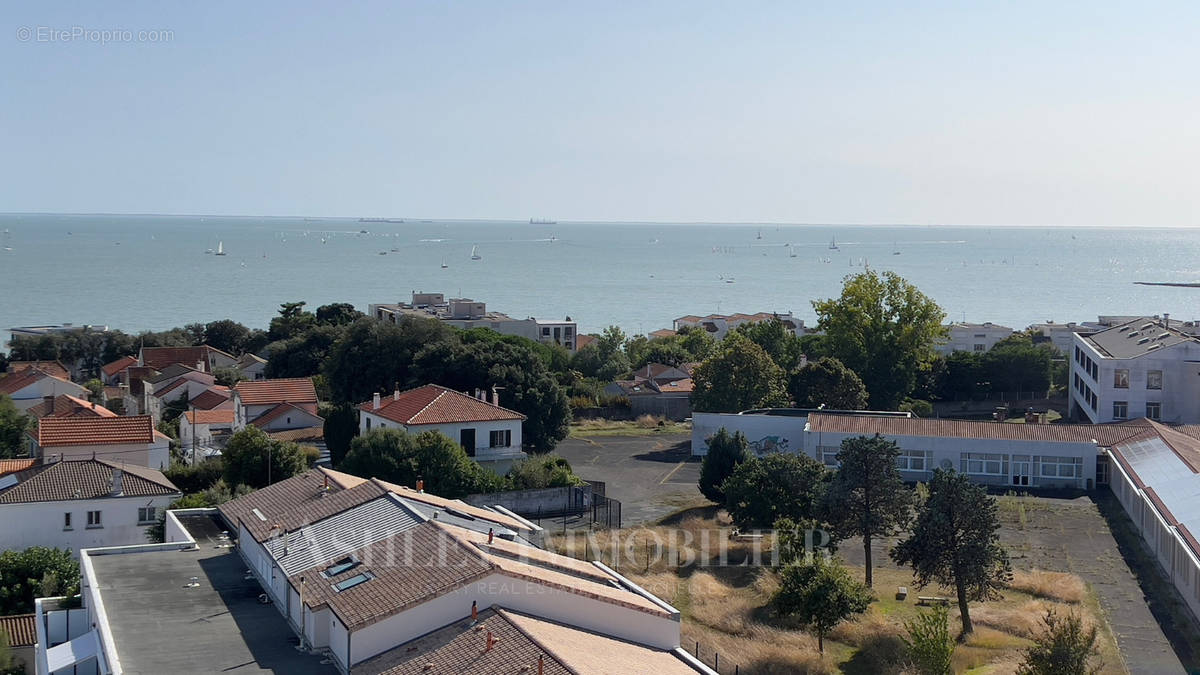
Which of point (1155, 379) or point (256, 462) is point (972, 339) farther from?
A: point (256, 462)

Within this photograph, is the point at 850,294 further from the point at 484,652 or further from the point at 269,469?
the point at 484,652

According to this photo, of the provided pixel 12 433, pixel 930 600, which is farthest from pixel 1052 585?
pixel 12 433

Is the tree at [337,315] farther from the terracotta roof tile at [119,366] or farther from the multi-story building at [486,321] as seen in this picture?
the terracotta roof tile at [119,366]

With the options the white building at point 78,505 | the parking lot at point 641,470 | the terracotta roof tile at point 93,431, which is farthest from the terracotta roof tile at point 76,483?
the parking lot at point 641,470

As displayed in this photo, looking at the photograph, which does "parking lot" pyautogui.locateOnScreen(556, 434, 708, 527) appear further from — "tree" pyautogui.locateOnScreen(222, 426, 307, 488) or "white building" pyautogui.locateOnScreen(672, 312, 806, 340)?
"white building" pyautogui.locateOnScreen(672, 312, 806, 340)

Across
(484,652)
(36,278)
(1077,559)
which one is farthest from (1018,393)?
(36,278)

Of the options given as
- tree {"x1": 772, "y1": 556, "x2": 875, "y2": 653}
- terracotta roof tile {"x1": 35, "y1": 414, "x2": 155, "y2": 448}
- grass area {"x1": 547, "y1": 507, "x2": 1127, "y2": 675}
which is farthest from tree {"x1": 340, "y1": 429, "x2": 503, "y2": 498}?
tree {"x1": 772, "y1": 556, "x2": 875, "y2": 653}
